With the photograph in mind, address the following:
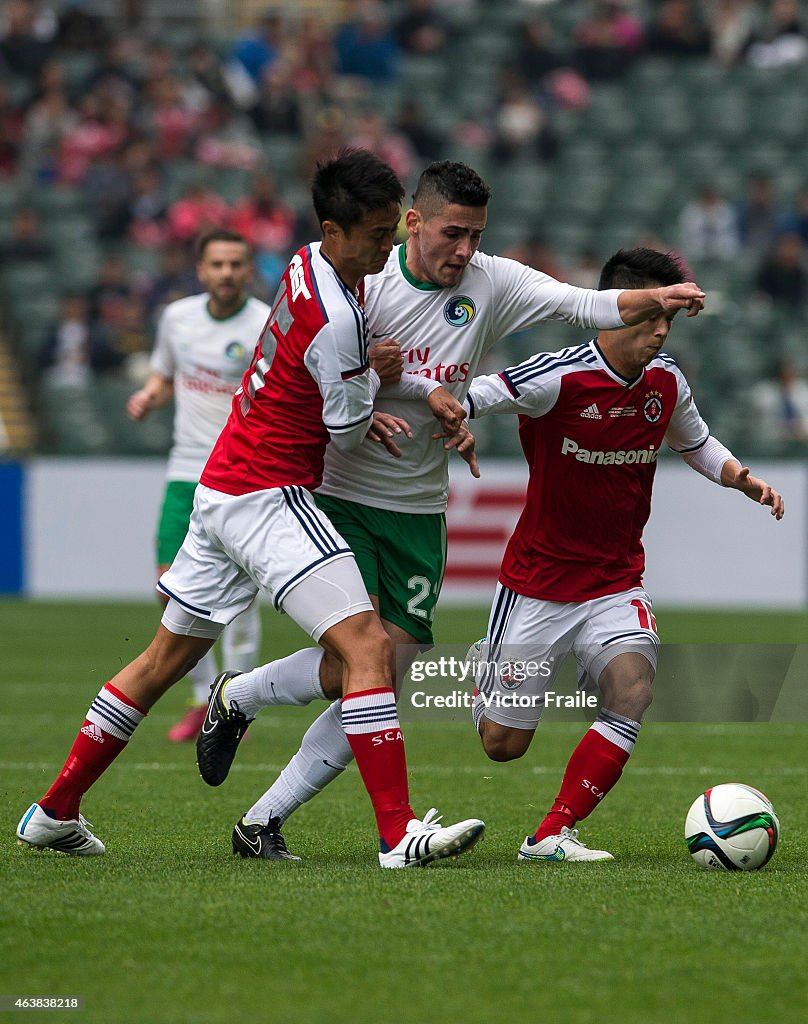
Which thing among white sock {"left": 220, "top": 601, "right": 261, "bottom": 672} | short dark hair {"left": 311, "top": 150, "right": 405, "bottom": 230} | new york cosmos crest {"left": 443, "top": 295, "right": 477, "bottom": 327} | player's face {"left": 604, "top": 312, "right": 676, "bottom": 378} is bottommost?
white sock {"left": 220, "top": 601, "right": 261, "bottom": 672}

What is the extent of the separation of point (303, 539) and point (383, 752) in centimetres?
71

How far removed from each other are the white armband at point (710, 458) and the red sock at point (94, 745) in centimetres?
230

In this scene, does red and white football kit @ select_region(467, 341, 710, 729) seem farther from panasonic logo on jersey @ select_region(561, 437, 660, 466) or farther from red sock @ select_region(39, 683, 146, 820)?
red sock @ select_region(39, 683, 146, 820)

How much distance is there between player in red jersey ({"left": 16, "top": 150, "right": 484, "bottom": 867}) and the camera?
17.2 ft

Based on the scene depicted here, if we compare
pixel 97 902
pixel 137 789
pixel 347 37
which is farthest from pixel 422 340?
pixel 347 37

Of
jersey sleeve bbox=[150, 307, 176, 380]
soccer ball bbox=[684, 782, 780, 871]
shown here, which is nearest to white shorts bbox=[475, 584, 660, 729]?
soccer ball bbox=[684, 782, 780, 871]

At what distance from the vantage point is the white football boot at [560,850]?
18.6ft

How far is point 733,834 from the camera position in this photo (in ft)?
18.2

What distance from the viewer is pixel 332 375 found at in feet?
17.2

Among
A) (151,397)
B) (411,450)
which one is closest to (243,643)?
(151,397)

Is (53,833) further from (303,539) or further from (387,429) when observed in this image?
(387,429)

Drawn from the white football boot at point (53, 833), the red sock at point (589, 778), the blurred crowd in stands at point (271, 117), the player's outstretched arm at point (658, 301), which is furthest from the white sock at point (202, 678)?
the blurred crowd in stands at point (271, 117)

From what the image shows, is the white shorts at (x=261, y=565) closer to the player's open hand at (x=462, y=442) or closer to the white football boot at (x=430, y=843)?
the player's open hand at (x=462, y=442)

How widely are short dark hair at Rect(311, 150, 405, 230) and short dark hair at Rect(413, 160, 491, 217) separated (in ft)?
0.74
